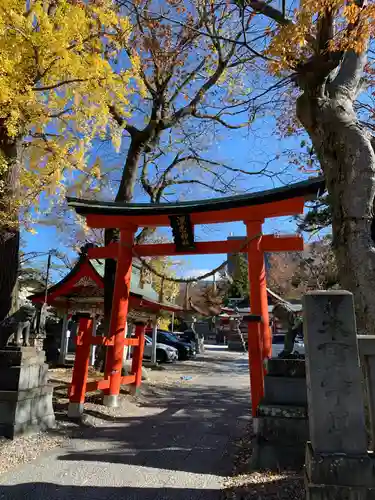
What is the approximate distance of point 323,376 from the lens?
9.42 feet

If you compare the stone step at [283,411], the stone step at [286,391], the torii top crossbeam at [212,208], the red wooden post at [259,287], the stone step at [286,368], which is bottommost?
the stone step at [283,411]

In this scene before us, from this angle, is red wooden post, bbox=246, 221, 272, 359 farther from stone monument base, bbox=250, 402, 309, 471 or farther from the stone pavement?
stone monument base, bbox=250, 402, 309, 471

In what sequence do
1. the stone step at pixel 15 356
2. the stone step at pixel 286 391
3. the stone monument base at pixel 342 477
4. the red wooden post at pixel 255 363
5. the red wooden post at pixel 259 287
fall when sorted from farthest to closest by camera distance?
the red wooden post at pixel 259 287 < the red wooden post at pixel 255 363 < the stone step at pixel 15 356 < the stone step at pixel 286 391 < the stone monument base at pixel 342 477

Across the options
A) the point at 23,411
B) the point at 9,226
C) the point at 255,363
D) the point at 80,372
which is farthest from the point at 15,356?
the point at 255,363

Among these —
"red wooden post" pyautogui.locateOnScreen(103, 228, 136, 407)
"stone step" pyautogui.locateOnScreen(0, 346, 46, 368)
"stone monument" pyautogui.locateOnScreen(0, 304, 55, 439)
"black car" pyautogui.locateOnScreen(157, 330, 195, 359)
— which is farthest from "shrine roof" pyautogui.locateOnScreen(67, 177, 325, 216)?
"black car" pyautogui.locateOnScreen(157, 330, 195, 359)

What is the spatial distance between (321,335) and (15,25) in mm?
7877

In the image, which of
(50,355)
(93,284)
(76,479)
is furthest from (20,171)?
(50,355)

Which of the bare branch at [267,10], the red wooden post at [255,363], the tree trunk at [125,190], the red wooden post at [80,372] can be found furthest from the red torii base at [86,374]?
the bare branch at [267,10]

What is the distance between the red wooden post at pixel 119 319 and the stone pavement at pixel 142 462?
710 millimetres

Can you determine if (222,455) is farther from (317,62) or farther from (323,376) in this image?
(317,62)

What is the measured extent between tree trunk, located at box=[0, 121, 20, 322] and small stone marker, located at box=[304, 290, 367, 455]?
24.2 feet

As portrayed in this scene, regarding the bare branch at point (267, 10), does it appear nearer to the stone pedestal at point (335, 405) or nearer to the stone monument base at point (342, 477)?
the stone pedestal at point (335, 405)

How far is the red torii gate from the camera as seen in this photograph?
23.4ft

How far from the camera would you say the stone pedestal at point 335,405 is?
2.67m
